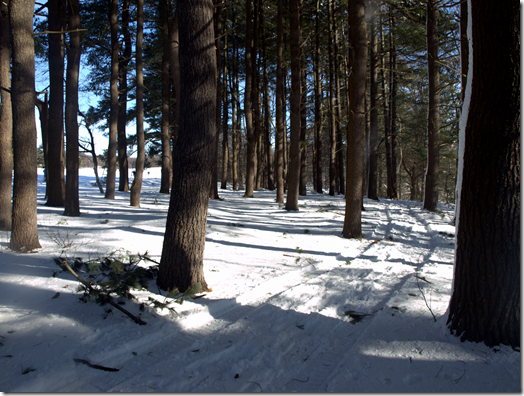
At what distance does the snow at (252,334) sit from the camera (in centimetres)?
246

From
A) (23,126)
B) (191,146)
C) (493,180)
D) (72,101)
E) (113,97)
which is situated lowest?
(493,180)

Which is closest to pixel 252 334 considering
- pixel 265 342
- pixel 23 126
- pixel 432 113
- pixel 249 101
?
pixel 265 342

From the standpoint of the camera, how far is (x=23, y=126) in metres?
5.25

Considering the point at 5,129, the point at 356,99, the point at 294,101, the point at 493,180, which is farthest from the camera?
the point at 294,101

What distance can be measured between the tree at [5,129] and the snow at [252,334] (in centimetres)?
117

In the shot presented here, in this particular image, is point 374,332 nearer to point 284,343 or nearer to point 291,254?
point 284,343

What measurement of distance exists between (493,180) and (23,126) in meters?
6.52

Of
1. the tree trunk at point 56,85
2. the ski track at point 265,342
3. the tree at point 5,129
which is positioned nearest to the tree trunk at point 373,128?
the tree trunk at point 56,85

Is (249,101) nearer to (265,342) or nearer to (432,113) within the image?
(432,113)

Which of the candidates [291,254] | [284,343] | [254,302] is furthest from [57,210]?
[284,343]

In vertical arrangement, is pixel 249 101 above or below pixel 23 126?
above

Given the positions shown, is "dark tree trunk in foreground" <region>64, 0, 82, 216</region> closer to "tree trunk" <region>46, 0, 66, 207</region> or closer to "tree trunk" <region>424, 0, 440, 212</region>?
"tree trunk" <region>46, 0, 66, 207</region>

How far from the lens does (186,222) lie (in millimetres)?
4129

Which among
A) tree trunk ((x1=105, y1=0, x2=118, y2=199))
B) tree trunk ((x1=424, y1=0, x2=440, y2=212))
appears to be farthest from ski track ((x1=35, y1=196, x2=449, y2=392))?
tree trunk ((x1=105, y1=0, x2=118, y2=199))
